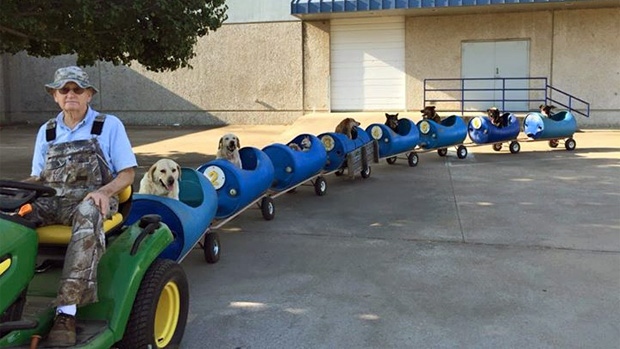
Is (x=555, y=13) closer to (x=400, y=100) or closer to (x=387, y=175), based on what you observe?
(x=400, y=100)

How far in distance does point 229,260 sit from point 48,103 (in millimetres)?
22902

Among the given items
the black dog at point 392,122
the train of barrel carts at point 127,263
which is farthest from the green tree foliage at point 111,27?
the black dog at point 392,122

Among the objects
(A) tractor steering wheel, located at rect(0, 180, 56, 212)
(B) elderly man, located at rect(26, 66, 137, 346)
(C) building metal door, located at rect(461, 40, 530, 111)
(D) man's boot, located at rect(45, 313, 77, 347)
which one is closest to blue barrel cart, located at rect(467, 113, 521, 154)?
(C) building metal door, located at rect(461, 40, 530, 111)

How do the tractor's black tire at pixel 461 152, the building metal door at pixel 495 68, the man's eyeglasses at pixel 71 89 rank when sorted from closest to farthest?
the man's eyeglasses at pixel 71 89 → the tractor's black tire at pixel 461 152 → the building metal door at pixel 495 68

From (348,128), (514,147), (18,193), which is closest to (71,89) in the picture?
(18,193)

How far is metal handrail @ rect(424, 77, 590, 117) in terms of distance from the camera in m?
20.3

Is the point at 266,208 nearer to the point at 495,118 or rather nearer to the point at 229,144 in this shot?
the point at 229,144

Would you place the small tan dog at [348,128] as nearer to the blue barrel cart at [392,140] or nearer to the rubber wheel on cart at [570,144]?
the blue barrel cart at [392,140]

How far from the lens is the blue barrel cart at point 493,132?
1372 cm

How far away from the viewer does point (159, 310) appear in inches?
147

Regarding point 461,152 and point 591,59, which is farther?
point 591,59

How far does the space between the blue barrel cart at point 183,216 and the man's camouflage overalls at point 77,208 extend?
119 cm

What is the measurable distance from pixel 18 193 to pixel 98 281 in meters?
0.64

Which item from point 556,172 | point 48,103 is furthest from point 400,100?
point 48,103
